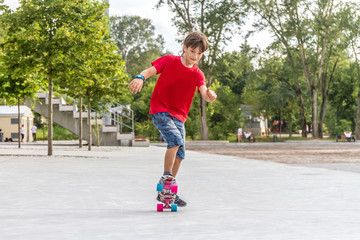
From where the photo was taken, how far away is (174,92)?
18.7 ft

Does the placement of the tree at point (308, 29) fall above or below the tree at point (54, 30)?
above

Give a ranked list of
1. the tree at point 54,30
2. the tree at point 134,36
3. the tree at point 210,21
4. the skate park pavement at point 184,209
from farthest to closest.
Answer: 1. the tree at point 134,36
2. the tree at point 210,21
3. the tree at point 54,30
4. the skate park pavement at point 184,209

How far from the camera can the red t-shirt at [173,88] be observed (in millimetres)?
5691

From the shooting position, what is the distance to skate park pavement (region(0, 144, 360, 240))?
172 inches

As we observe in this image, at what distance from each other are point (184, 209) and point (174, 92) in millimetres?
1238

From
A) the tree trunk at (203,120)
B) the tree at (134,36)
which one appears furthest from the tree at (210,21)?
the tree at (134,36)

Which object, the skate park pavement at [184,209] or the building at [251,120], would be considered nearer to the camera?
the skate park pavement at [184,209]

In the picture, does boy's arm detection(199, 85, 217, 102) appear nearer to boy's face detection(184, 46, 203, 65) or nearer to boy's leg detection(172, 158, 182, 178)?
boy's face detection(184, 46, 203, 65)

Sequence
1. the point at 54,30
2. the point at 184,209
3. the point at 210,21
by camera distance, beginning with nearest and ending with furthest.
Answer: the point at 184,209 < the point at 54,30 < the point at 210,21

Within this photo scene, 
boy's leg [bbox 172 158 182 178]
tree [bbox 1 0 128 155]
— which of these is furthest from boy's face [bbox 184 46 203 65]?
tree [bbox 1 0 128 155]

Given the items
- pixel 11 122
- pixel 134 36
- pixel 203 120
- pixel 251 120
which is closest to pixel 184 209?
pixel 203 120

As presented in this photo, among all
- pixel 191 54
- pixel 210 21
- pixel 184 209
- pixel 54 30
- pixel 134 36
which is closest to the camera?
pixel 191 54

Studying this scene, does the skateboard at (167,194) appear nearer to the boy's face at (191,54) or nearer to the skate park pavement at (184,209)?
the skate park pavement at (184,209)

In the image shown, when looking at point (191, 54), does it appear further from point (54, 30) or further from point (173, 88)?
point (54, 30)
